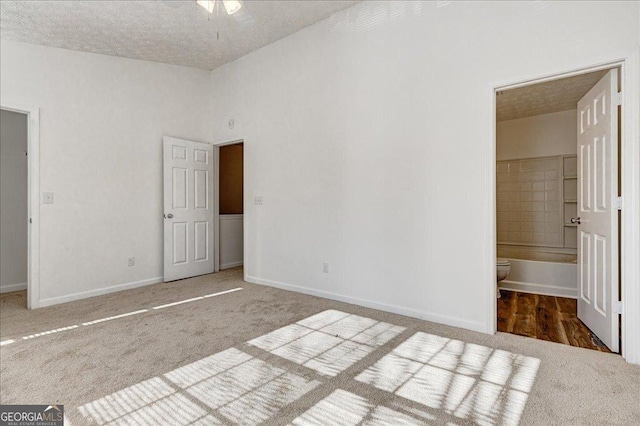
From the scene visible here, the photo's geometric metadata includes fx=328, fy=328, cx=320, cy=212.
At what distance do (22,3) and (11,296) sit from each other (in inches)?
129

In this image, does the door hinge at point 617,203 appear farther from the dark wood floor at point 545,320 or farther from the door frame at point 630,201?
the dark wood floor at point 545,320

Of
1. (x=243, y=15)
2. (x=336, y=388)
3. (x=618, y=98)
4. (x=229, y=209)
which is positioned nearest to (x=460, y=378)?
(x=336, y=388)

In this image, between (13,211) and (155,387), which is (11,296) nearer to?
(13,211)

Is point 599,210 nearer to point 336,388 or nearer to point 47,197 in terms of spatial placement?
point 336,388

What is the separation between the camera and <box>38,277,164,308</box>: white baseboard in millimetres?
3551

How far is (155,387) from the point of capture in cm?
187

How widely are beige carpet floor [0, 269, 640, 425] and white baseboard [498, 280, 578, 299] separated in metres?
1.87

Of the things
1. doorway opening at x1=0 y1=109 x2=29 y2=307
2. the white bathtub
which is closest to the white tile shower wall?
the white bathtub

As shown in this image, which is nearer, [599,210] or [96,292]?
[599,210]

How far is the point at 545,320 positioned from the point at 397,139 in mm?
2166

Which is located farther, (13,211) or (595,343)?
(13,211)

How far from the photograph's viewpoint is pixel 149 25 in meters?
3.46

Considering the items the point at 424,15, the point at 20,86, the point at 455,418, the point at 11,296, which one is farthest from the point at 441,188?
the point at 11,296

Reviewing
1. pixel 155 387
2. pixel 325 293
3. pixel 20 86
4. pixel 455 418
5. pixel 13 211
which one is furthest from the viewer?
pixel 13 211
